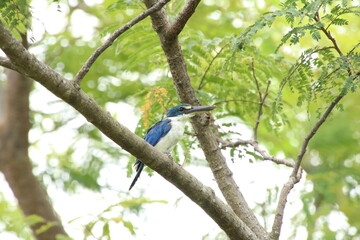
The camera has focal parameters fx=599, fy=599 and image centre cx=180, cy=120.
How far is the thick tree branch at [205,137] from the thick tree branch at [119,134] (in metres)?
0.43

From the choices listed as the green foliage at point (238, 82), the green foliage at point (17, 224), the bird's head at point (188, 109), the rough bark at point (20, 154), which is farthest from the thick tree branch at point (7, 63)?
the rough bark at point (20, 154)

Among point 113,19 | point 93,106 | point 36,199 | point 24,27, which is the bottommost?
point 93,106

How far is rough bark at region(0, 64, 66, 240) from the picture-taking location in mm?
8312

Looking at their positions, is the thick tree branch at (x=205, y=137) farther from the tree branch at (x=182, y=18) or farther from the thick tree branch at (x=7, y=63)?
the thick tree branch at (x=7, y=63)

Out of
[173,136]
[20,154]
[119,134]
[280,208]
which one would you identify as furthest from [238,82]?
[20,154]

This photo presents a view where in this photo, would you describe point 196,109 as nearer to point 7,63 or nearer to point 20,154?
point 7,63

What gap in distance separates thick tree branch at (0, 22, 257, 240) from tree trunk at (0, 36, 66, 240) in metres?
4.74

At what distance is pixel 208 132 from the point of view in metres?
4.68

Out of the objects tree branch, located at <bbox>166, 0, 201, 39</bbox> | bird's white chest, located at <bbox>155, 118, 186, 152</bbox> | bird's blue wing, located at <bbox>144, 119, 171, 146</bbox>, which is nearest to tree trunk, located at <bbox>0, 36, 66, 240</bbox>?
bird's blue wing, located at <bbox>144, 119, 171, 146</bbox>

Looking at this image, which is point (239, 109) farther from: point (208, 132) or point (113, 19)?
point (113, 19)

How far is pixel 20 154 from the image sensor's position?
8.51m

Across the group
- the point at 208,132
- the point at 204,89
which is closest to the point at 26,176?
the point at 204,89

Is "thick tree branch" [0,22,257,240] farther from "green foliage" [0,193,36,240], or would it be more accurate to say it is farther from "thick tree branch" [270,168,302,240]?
"green foliage" [0,193,36,240]

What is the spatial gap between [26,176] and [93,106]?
552 cm
